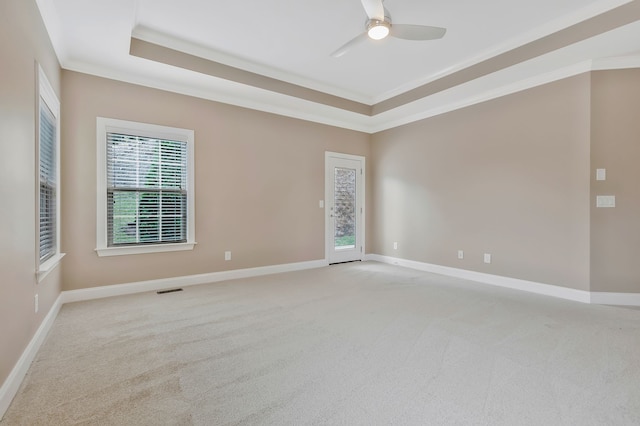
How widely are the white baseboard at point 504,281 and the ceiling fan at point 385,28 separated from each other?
315cm

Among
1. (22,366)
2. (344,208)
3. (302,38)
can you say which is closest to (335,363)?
(22,366)

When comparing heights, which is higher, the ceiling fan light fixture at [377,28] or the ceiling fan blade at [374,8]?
the ceiling fan blade at [374,8]

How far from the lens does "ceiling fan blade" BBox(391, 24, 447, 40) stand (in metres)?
2.60

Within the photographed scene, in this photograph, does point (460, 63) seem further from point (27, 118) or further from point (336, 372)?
point (27, 118)

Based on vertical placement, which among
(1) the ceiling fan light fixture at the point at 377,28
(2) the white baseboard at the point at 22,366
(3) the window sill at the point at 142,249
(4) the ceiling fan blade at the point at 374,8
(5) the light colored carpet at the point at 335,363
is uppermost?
(4) the ceiling fan blade at the point at 374,8

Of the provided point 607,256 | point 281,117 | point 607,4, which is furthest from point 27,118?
point 607,256

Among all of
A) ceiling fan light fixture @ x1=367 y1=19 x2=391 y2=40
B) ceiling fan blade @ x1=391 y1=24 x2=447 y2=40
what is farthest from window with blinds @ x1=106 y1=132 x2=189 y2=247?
ceiling fan blade @ x1=391 y1=24 x2=447 y2=40

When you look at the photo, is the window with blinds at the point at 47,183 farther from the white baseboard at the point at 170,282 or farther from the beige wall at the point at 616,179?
the beige wall at the point at 616,179

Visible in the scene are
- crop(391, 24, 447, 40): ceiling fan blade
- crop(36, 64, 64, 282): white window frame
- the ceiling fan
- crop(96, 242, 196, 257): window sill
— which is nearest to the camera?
crop(36, 64, 64, 282): white window frame

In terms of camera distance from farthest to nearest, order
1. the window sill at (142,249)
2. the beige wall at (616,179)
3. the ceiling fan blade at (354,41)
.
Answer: the window sill at (142,249)
the beige wall at (616,179)
the ceiling fan blade at (354,41)

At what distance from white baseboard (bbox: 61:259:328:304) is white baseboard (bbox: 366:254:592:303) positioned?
1.82m

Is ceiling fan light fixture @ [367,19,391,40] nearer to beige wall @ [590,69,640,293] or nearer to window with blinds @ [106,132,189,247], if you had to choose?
beige wall @ [590,69,640,293]

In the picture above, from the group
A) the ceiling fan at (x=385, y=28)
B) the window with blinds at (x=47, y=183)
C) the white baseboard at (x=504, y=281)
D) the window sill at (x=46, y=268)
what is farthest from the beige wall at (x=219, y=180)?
the ceiling fan at (x=385, y=28)

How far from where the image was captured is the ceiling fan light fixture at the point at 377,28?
2.54 m
